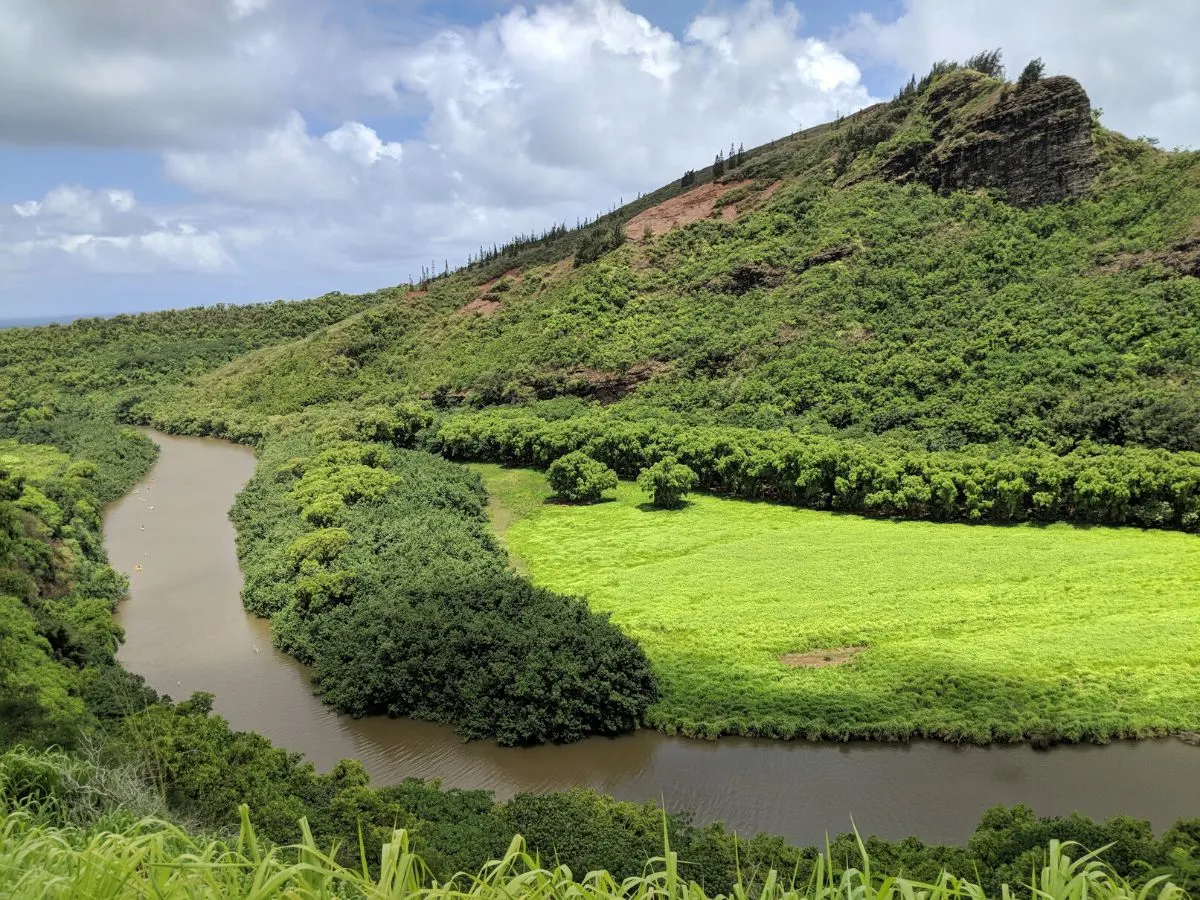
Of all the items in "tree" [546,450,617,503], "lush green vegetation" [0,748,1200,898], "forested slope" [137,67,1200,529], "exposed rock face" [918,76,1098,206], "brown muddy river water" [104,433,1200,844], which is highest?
"exposed rock face" [918,76,1098,206]

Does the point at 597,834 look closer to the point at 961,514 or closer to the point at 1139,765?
the point at 1139,765

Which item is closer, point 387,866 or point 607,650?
point 387,866

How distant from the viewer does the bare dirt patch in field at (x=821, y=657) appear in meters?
22.3

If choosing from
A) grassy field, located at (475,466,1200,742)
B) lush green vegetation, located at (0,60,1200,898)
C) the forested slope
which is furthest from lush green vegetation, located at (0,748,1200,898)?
the forested slope

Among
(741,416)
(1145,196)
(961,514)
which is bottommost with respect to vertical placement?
(961,514)

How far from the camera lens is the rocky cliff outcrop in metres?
54.1

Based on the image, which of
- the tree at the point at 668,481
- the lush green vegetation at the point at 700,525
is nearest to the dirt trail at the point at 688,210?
the lush green vegetation at the point at 700,525

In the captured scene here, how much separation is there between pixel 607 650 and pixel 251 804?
9.42 m

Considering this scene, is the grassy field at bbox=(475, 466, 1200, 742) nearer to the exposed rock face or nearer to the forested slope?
the forested slope

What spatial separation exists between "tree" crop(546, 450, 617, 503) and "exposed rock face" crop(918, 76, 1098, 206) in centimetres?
3917

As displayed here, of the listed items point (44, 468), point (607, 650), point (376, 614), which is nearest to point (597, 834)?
point (607, 650)

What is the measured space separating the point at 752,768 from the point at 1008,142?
5546cm

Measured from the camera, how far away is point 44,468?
47.4 metres

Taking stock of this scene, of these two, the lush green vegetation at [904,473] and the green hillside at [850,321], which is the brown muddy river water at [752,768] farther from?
the green hillside at [850,321]
